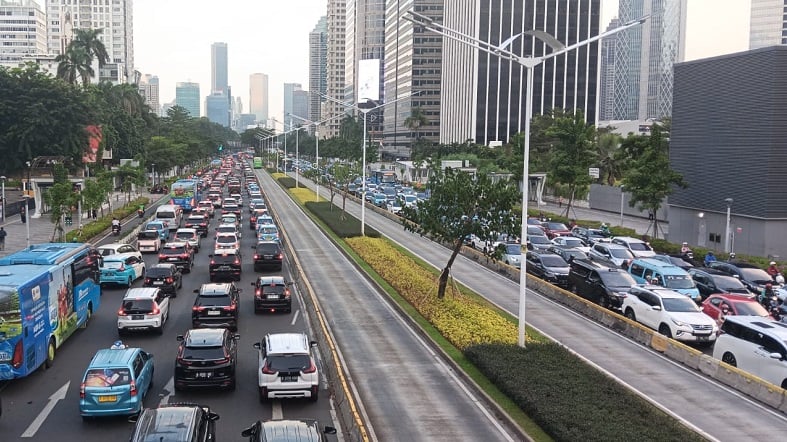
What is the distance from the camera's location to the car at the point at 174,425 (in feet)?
42.9

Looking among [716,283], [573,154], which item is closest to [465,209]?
[716,283]

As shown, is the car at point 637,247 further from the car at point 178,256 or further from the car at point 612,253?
the car at point 178,256

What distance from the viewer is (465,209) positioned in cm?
2959

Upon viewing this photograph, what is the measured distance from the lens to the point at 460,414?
17.8 metres

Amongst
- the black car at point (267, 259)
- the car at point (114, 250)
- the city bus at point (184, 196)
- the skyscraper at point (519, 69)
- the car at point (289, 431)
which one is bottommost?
the black car at point (267, 259)

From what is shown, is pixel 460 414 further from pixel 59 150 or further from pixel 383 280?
pixel 59 150

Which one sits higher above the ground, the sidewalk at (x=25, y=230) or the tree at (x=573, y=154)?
the tree at (x=573, y=154)

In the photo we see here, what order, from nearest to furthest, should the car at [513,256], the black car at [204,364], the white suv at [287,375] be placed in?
the white suv at [287,375], the black car at [204,364], the car at [513,256]

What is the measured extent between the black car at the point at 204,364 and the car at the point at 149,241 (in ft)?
89.9


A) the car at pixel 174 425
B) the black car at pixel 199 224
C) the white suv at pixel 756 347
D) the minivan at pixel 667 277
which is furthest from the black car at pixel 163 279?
the black car at pixel 199 224

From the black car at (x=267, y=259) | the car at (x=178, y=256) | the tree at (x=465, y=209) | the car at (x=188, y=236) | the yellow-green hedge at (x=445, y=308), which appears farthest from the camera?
the car at (x=188, y=236)

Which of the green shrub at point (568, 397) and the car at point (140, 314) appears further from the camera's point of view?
the car at point (140, 314)

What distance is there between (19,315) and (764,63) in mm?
40491

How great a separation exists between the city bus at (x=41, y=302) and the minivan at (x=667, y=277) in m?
22.0
